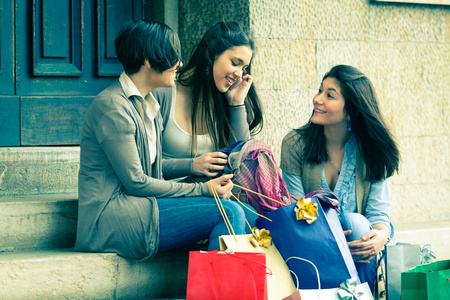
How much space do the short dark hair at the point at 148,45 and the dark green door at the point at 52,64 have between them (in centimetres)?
111

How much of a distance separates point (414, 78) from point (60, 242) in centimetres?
281

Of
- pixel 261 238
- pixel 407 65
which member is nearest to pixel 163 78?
pixel 261 238

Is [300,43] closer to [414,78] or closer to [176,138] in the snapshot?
[414,78]

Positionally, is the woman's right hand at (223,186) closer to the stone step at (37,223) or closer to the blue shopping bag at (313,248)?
the blue shopping bag at (313,248)

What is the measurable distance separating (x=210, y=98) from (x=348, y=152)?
828 mm

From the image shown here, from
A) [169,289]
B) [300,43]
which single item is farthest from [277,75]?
[169,289]

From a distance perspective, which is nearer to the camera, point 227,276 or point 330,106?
point 227,276

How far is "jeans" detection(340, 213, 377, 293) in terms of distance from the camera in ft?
9.98

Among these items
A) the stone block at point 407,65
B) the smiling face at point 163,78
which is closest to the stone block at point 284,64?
the stone block at point 407,65

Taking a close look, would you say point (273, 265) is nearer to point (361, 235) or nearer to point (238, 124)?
point (361, 235)

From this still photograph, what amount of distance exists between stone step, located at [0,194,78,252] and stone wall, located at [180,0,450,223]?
147 cm

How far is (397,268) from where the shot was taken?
116 inches

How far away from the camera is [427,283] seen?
250cm

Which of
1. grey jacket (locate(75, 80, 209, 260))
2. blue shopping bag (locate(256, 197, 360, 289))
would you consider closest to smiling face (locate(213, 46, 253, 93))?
grey jacket (locate(75, 80, 209, 260))
